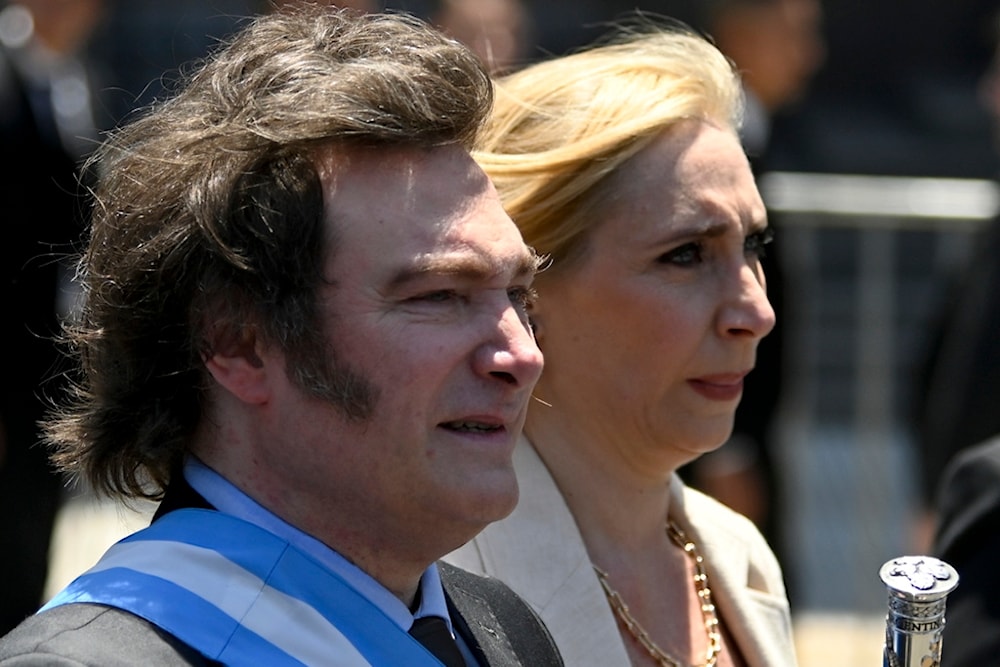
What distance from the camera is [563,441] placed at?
8.66 ft

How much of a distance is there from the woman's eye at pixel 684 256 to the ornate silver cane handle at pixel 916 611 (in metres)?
0.70

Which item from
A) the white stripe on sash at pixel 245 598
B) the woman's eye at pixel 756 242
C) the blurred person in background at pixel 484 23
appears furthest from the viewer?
the blurred person in background at pixel 484 23

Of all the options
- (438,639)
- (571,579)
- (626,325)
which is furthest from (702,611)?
(438,639)

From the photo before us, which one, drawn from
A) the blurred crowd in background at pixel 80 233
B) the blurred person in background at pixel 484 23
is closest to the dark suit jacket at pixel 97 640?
the blurred crowd in background at pixel 80 233

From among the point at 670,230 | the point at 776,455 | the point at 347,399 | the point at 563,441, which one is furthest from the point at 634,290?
the point at 776,455

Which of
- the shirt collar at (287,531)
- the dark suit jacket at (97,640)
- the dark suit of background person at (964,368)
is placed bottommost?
the dark suit of background person at (964,368)

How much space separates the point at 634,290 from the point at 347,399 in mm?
784

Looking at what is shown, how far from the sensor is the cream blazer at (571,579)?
249 cm

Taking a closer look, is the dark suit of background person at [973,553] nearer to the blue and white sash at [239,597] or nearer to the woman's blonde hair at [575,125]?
the woman's blonde hair at [575,125]

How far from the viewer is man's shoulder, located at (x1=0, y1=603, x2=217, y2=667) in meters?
1.72

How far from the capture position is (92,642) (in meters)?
1.74

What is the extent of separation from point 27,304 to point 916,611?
2.87 metres

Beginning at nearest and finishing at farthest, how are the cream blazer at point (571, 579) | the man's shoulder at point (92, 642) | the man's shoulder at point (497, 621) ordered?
the man's shoulder at point (92, 642) → the man's shoulder at point (497, 621) → the cream blazer at point (571, 579)

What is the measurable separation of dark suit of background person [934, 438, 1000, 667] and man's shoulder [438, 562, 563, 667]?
0.87m
